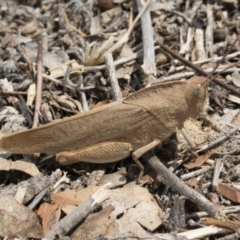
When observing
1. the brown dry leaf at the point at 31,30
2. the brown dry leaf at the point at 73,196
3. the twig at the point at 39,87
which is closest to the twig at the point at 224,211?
the brown dry leaf at the point at 73,196

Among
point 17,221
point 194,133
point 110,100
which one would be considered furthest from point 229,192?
Result: point 17,221

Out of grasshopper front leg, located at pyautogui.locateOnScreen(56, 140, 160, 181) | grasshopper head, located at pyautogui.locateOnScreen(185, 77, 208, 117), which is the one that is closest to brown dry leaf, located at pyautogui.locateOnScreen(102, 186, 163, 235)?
grasshopper front leg, located at pyautogui.locateOnScreen(56, 140, 160, 181)

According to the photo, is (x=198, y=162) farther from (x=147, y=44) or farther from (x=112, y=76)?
(x=147, y=44)

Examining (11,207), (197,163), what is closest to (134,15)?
(197,163)

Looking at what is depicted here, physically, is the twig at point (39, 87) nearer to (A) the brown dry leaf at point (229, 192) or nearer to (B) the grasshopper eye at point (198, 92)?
(B) the grasshopper eye at point (198, 92)

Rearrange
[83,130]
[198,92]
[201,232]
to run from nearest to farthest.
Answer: [201,232], [198,92], [83,130]

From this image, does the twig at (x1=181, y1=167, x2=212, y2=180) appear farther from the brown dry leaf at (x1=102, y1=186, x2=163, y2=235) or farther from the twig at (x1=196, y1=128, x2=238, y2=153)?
→ the brown dry leaf at (x1=102, y1=186, x2=163, y2=235)

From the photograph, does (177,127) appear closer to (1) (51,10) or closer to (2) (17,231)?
(2) (17,231)
